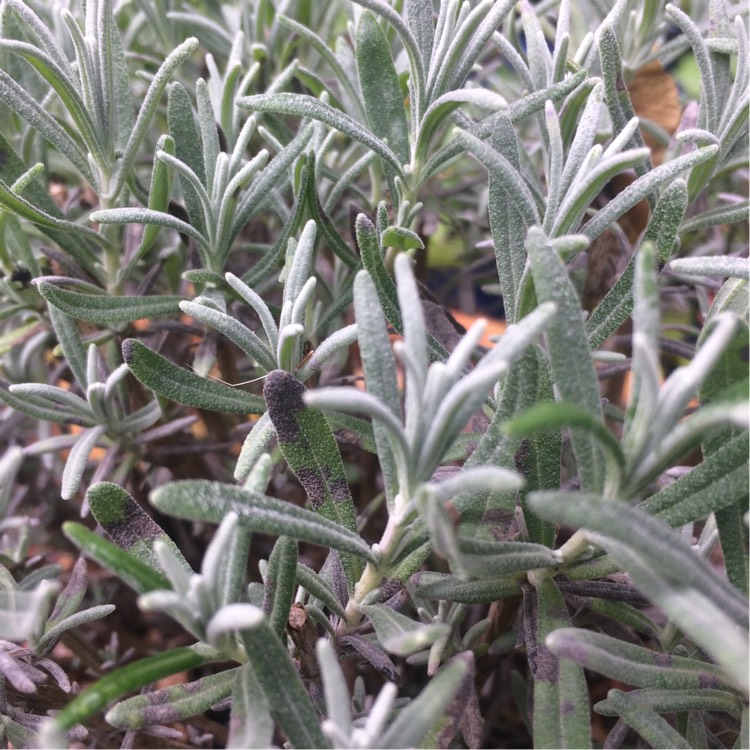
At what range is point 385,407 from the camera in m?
0.51

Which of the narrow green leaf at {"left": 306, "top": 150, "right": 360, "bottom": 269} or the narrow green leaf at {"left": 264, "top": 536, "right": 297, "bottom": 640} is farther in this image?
the narrow green leaf at {"left": 306, "top": 150, "right": 360, "bottom": 269}

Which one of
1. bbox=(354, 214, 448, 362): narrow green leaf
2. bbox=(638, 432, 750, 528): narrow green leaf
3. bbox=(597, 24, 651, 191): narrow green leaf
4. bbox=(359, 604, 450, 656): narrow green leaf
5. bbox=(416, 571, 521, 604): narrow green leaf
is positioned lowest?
bbox=(416, 571, 521, 604): narrow green leaf

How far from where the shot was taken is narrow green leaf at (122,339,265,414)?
0.72m

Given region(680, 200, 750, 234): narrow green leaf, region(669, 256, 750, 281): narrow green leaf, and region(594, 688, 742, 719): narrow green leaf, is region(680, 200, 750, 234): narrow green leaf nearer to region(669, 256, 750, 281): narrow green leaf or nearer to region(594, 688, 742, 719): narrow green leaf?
region(669, 256, 750, 281): narrow green leaf

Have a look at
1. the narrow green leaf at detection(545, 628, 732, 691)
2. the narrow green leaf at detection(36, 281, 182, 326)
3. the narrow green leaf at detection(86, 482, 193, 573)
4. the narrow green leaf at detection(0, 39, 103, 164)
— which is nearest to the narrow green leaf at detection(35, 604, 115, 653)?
the narrow green leaf at detection(86, 482, 193, 573)

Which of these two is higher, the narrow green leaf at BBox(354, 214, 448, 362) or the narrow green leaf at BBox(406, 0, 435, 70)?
the narrow green leaf at BBox(406, 0, 435, 70)

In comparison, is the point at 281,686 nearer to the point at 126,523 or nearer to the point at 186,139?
the point at 126,523

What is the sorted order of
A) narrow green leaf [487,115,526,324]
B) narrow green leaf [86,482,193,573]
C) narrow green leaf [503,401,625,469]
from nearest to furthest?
narrow green leaf [503,401,625,469] → narrow green leaf [86,482,193,573] → narrow green leaf [487,115,526,324]

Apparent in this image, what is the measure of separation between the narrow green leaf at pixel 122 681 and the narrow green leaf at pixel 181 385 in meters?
0.28

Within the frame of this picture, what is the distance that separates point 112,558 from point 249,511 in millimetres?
96

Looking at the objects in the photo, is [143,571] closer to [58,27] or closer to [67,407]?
[67,407]

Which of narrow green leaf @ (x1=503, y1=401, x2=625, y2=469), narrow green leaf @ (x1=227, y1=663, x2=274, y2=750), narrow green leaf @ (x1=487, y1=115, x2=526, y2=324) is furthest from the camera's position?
narrow green leaf @ (x1=487, y1=115, x2=526, y2=324)

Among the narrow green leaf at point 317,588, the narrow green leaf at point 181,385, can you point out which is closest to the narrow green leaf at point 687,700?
the narrow green leaf at point 317,588

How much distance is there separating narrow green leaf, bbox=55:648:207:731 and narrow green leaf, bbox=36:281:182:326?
1.43 feet
